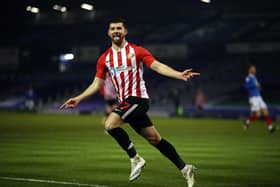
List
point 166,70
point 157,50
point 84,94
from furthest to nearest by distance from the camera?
point 157,50
point 84,94
point 166,70

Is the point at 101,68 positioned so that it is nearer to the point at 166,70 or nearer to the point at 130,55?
the point at 130,55

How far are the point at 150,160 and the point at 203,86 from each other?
40.6 m

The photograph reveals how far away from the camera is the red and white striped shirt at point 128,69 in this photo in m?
9.77

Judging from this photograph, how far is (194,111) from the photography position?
46312mm

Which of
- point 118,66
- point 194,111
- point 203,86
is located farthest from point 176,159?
point 203,86

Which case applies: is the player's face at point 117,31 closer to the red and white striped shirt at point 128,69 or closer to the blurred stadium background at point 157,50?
the red and white striped shirt at point 128,69

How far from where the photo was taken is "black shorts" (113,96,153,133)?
9.74 meters

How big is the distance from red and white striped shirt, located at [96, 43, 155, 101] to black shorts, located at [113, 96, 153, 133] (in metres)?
0.10

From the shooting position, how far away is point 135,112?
9719mm

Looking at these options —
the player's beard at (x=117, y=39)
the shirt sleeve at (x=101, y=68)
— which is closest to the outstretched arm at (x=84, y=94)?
the shirt sleeve at (x=101, y=68)

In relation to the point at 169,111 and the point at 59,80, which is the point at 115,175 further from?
the point at 59,80

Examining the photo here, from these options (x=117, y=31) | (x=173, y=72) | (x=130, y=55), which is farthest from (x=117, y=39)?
(x=173, y=72)

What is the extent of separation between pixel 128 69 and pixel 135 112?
62 cm

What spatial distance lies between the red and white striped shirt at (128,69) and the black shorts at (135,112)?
0.10m
